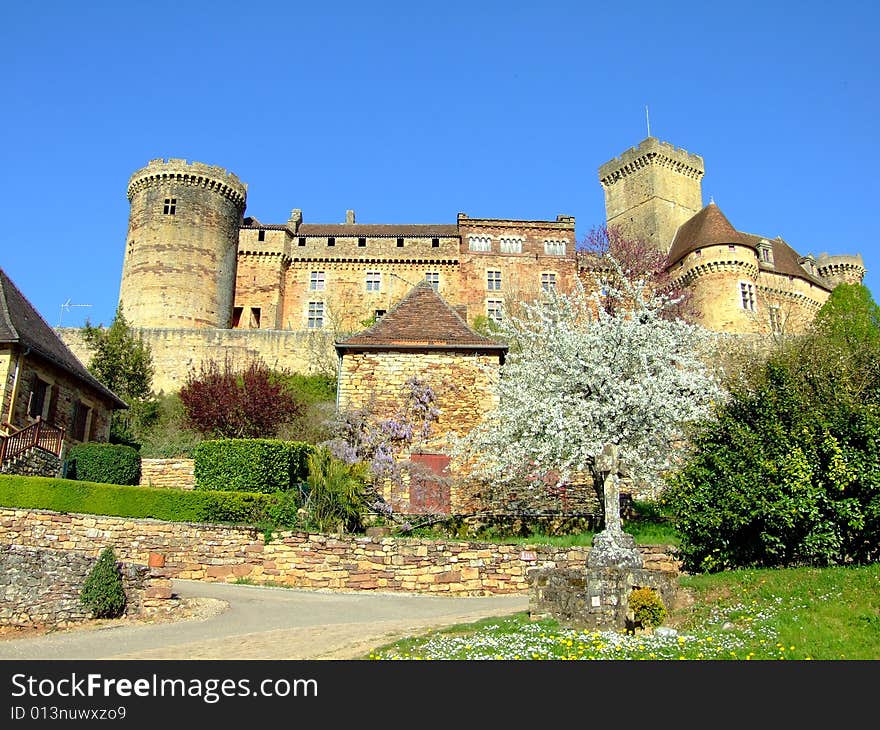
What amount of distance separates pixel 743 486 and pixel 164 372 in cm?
3135

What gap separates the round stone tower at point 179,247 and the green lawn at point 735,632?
37.4 m

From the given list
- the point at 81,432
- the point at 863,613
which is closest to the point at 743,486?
the point at 863,613

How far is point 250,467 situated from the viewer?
18062 mm

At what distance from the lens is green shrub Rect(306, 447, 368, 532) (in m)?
15.4

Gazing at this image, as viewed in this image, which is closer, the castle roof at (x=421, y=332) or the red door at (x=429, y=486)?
the red door at (x=429, y=486)

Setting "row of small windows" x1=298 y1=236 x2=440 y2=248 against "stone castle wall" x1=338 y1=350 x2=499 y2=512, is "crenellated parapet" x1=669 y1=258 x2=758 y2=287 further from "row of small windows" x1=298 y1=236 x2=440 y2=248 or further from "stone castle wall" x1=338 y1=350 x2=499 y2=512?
"stone castle wall" x1=338 y1=350 x2=499 y2=512

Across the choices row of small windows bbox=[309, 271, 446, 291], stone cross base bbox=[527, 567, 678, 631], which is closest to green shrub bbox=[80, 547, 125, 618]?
stone cross base bbox=[527, 567, 678, 631]

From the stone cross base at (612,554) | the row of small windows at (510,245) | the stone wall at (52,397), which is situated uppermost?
the row of small windows at (510,245)

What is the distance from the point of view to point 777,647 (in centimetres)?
768

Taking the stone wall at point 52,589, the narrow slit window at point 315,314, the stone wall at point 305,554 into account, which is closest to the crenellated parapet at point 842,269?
the narrow slit window at point 315,314

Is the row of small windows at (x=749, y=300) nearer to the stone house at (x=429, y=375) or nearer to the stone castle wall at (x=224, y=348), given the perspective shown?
the stone castle wall at (x=224, y=348)

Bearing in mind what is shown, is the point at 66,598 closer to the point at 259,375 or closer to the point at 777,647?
the point at 777,647

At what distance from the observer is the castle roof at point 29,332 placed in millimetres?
19656

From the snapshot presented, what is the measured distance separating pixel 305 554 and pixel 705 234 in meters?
42.8
